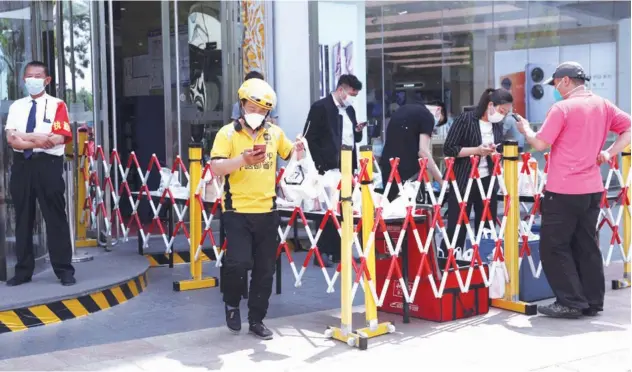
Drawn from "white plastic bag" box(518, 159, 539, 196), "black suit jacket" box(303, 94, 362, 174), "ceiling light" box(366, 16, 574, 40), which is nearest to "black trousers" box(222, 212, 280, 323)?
"black suit jacket" box(303, 94, 362, 174)

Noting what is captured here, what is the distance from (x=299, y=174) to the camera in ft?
22.2

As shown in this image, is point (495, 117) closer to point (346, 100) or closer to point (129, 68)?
point (346, 100)

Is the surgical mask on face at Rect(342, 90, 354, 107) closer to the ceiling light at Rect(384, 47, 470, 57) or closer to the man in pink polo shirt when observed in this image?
the man in pink polo shirt

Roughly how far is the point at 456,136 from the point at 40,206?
3.59 meters

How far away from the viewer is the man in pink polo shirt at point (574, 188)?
21.6ft

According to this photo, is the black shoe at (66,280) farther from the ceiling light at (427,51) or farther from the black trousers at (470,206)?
the ceiling light at (427,51)

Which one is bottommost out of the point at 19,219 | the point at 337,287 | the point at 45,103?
the point at 337,287

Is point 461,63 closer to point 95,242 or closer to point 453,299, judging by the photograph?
point 95,242

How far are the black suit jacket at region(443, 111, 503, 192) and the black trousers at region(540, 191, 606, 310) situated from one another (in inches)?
37.6

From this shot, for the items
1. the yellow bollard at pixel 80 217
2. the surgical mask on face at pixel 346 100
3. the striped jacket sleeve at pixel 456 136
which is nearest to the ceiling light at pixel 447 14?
the surgical mask on face at pixel 346 100

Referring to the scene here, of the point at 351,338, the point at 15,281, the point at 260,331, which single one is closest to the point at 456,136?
the point at 351,338

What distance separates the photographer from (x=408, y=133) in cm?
832

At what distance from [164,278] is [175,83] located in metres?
3.18

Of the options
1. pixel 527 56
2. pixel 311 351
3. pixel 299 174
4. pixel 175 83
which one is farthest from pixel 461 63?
pixel 311 351
